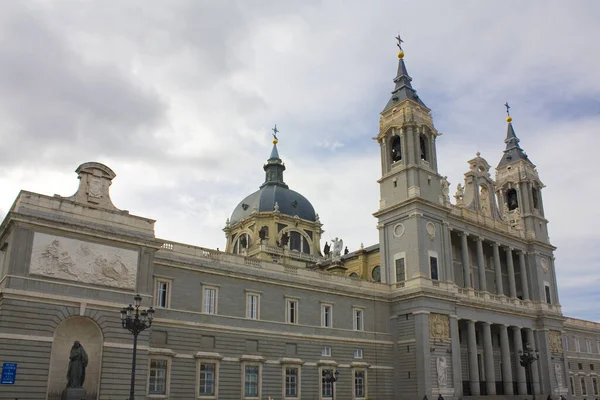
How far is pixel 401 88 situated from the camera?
169ft

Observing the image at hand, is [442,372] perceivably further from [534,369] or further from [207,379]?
[207,379]

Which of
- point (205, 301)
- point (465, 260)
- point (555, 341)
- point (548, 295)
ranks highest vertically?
point (465, 260)

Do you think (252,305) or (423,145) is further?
(423,145)

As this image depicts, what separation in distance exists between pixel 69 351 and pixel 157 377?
5382mm

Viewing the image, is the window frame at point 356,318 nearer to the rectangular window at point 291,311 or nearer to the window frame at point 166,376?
the rectangular window at point 291,311

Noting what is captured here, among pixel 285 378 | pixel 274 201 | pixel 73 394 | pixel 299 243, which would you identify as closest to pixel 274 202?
pixel 274 201

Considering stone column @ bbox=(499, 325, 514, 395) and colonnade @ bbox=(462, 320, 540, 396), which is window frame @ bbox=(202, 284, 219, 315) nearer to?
colonnade @ bbox=(462, 320, 540, 396)

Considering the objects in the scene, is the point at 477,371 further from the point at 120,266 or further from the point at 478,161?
the point at 120,266

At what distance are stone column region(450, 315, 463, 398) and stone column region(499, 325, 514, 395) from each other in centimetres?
695

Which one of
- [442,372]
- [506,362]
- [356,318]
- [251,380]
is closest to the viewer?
[251,380]

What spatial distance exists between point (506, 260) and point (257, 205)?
3430 centimetres

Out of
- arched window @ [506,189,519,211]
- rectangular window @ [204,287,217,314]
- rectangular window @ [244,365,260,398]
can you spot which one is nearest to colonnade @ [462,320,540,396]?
arched window @ [506,189,519,211]

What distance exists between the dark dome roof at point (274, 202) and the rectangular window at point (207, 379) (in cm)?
4426

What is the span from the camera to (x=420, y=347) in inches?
1671
